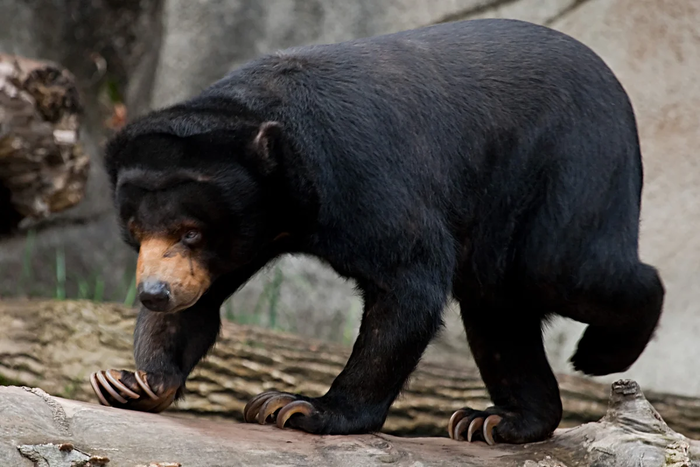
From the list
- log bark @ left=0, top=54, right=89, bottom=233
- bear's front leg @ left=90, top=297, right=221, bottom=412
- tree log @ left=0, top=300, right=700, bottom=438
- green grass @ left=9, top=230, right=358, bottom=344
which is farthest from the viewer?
green grass @ left=9, top=230, right=358, bottom=344

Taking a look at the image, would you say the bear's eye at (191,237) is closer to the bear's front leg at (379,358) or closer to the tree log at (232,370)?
the bear's front leg at (379,358)

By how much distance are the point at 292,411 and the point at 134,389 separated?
1.78 feet

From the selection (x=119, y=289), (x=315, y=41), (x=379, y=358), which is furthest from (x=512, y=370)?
(x=119, y=289)

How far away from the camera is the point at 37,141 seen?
5.85 metres

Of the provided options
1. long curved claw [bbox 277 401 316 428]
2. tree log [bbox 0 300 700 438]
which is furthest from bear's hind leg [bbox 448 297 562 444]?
tree log [bbox 0 300 700 438]

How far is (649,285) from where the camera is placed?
3.87 meters

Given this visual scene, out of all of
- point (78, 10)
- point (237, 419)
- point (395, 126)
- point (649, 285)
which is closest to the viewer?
point (395, 126)

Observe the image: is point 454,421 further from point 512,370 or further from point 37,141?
point 37,141

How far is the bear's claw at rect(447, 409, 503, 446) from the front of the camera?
380 cm

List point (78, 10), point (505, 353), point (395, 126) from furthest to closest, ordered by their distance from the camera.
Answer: point (78, 10) → point (505, 353) → point (395, 126)

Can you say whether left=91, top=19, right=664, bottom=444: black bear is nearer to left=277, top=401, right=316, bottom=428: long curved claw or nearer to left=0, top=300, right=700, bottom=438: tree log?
left=277, top=401, right=316, bottom=428: long curved claw

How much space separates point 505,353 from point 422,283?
85 centimetres

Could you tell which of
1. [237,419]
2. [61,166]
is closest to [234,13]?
[61,166]

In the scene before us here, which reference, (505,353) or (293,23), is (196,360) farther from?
(293,23)
